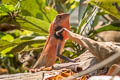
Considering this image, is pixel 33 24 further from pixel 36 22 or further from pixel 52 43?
pixel 52 43

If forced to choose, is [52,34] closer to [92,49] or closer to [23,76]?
[23,76]

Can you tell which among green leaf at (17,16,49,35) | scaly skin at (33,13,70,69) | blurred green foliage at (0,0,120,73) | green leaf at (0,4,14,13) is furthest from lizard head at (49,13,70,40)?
green leaf at (17,16,49,35)

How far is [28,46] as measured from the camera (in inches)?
72.6

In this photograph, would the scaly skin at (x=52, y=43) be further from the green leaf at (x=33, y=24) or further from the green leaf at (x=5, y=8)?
the green leaf at (x=33, y=24)

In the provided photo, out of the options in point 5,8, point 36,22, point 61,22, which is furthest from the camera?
point 36,22

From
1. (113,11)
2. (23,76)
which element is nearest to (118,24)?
(113,11)

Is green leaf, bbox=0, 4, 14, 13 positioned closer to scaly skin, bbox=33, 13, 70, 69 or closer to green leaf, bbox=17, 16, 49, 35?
green leaf, bbox=17, 16, 49, 35

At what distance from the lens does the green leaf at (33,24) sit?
1825 millimetres

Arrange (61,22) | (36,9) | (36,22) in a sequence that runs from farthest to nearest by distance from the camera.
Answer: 1. (36,9)
2. (36,22)
3. (61,22)

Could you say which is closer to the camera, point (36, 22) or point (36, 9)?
point (36, 22)

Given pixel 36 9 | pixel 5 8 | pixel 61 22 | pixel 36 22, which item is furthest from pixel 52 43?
pixel 36 9

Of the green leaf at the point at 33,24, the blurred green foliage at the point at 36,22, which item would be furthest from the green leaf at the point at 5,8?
the green leaf at the point at 33,24

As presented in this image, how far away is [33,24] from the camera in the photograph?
1.87 meters

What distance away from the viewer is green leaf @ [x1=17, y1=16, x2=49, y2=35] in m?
1.82
